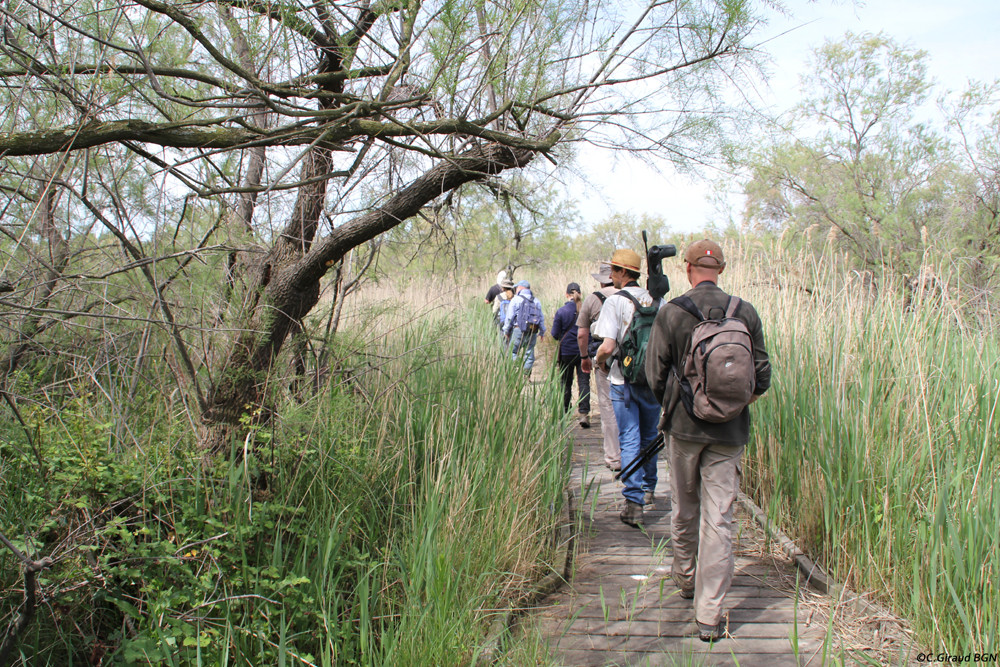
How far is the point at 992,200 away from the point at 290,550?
11329 mm

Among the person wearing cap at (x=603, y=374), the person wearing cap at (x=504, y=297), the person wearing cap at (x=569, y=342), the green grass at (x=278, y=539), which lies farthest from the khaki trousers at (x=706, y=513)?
the person wearing cap at (x=504, y=297)

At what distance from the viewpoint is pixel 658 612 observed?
12.2ft

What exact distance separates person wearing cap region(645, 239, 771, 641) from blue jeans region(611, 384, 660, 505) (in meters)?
1.21

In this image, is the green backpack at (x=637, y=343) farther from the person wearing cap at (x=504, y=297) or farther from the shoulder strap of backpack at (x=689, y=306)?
the person wearing cap at (x=504, y=297)

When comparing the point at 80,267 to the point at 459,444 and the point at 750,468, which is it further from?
the point at 750,468

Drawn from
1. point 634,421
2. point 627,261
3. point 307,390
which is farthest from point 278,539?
point 627,261

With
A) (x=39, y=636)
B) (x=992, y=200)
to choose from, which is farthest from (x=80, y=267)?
(x=992, y=200)

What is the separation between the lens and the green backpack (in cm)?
490

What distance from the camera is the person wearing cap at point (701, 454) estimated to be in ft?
11.4

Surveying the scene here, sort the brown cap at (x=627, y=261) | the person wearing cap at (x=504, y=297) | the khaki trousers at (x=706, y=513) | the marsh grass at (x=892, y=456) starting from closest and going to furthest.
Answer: the marsh grass at (x=892, y=456) < the khaki trousers at (x=706, y=513) < the brown cap at (x=627, y=261) < the person wearing cap at (x=504, y=297)

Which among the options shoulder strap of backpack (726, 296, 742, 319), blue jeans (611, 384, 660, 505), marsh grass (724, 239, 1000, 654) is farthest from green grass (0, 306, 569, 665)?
marsh grass (724, 239, 1000, 654)

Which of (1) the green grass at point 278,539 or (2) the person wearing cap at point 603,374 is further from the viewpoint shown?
(2) the person wearing cap at point 603,374

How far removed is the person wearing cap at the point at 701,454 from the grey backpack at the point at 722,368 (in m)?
0.10

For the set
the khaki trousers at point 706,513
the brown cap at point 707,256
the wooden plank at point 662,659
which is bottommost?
the wooden plank at point 662,659
